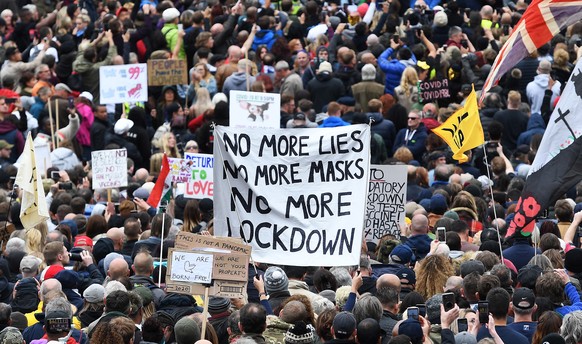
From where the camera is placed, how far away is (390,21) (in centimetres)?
2616

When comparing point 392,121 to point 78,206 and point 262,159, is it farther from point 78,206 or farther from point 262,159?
point 262,159

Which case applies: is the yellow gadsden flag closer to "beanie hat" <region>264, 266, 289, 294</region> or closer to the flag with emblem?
the flag with emblem

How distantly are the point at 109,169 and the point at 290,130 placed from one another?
556 cm

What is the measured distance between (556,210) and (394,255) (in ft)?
8.34

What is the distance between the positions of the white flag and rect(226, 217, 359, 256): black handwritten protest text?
2.68m

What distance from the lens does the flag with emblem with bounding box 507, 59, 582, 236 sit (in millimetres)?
11805

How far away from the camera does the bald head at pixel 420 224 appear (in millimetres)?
14383

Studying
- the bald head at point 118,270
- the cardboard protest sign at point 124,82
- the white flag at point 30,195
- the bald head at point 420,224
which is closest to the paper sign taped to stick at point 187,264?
the bald head at point 118,270

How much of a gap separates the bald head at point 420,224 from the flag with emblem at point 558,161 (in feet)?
7.47

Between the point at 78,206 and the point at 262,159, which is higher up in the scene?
the point at 262,159

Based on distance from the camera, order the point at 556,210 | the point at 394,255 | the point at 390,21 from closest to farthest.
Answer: the point at 394,255 → the point at 556,210 → the point at 390,21

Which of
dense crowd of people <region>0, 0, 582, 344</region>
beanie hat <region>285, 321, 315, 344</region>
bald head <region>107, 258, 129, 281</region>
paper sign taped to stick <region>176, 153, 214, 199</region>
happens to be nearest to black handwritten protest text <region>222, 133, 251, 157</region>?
dense crowd of people <region>0, 0, 582, 344</region>

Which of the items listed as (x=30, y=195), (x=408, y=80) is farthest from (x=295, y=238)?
(x=408, y=80)

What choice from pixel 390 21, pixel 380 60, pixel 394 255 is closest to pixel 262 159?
pixel 394 255
